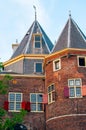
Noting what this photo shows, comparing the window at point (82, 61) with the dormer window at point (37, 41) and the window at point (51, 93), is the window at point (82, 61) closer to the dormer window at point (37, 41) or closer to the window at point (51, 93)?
the window at point (51, 93)

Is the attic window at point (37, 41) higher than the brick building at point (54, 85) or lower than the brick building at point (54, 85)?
higher

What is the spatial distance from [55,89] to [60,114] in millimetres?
2485

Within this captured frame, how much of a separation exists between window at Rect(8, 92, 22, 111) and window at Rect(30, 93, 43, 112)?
1.18 metres

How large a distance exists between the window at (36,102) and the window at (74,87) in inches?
188

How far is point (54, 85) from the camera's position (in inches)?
1348

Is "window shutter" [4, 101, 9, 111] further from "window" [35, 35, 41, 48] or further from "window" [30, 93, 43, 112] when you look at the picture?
"window" [35, 35, 41, 48]

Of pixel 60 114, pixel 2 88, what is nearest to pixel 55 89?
pixel 60 114

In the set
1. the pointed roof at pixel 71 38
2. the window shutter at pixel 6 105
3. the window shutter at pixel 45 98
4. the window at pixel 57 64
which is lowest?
the window shutter at pixel 6 105

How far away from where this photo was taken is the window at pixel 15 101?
119ft

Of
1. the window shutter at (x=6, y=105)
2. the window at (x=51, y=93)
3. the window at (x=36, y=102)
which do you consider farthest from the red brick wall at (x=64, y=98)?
the window shutter at (x=6, y=105)

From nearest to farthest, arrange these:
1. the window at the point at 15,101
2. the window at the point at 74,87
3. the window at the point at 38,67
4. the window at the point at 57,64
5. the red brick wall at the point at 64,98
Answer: the red brick wall at the point at 64,98
the window at the point at 74,87
the window at the point at 57,64
the window at the point at 15,101
the window at the point at 38,67

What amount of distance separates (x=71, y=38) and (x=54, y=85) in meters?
4.88

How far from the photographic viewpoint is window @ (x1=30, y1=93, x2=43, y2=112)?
36.5m

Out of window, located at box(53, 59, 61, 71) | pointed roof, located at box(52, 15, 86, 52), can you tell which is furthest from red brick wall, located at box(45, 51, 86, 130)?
pointed roof, located at box(52, 15, 86, 52)
